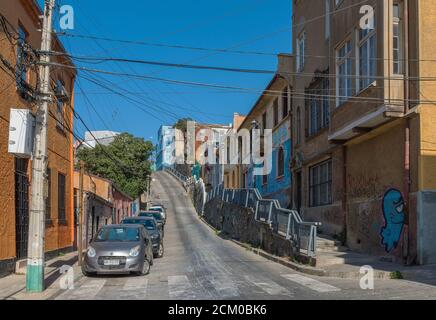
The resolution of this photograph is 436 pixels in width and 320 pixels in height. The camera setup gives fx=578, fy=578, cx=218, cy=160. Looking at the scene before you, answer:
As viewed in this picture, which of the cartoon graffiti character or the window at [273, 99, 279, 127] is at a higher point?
the window at [273, 99, 279, 127]

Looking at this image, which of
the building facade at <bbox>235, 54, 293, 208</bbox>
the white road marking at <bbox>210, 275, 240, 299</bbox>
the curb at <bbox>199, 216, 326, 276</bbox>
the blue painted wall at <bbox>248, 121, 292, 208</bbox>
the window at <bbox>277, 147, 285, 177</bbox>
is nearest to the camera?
the white road marking at <bbox>210, 275, 240, 299</bbox>

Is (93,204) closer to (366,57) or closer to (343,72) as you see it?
(343,72)

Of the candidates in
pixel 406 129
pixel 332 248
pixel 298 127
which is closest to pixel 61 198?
pixel 332 248

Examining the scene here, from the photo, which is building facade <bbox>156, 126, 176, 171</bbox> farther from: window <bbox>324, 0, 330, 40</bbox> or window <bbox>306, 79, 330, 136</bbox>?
window <bbox>324, 0, 330, 40</bbox>

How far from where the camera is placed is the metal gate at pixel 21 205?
16625 mm

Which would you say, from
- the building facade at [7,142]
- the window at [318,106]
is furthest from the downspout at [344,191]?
the building facade at [7,142]

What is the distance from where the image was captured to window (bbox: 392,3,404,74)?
16781 millimetres

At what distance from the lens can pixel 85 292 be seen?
1255 cm

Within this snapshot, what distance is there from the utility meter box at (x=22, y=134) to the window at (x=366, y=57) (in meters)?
9.54

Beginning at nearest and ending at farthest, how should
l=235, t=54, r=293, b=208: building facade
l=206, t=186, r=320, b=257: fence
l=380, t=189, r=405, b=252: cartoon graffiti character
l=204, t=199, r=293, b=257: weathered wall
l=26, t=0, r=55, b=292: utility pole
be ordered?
1. l=26, t=0, r=55, b=292: utility pole
2. l=380, t=189, r=405, b=252: cartoon graffiti character
3. l=206, t=186, r=320, b=257: fence
4. l=204, t=199, r=293, b=257: weathered wall
5. l=235, t=54, r=293, b=208: building facade

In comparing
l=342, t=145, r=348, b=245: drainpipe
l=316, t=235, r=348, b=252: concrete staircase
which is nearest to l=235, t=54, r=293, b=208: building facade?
l=342, t=145, r=348, b=245: drainpipe

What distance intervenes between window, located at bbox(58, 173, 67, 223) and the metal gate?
18.0 feet
